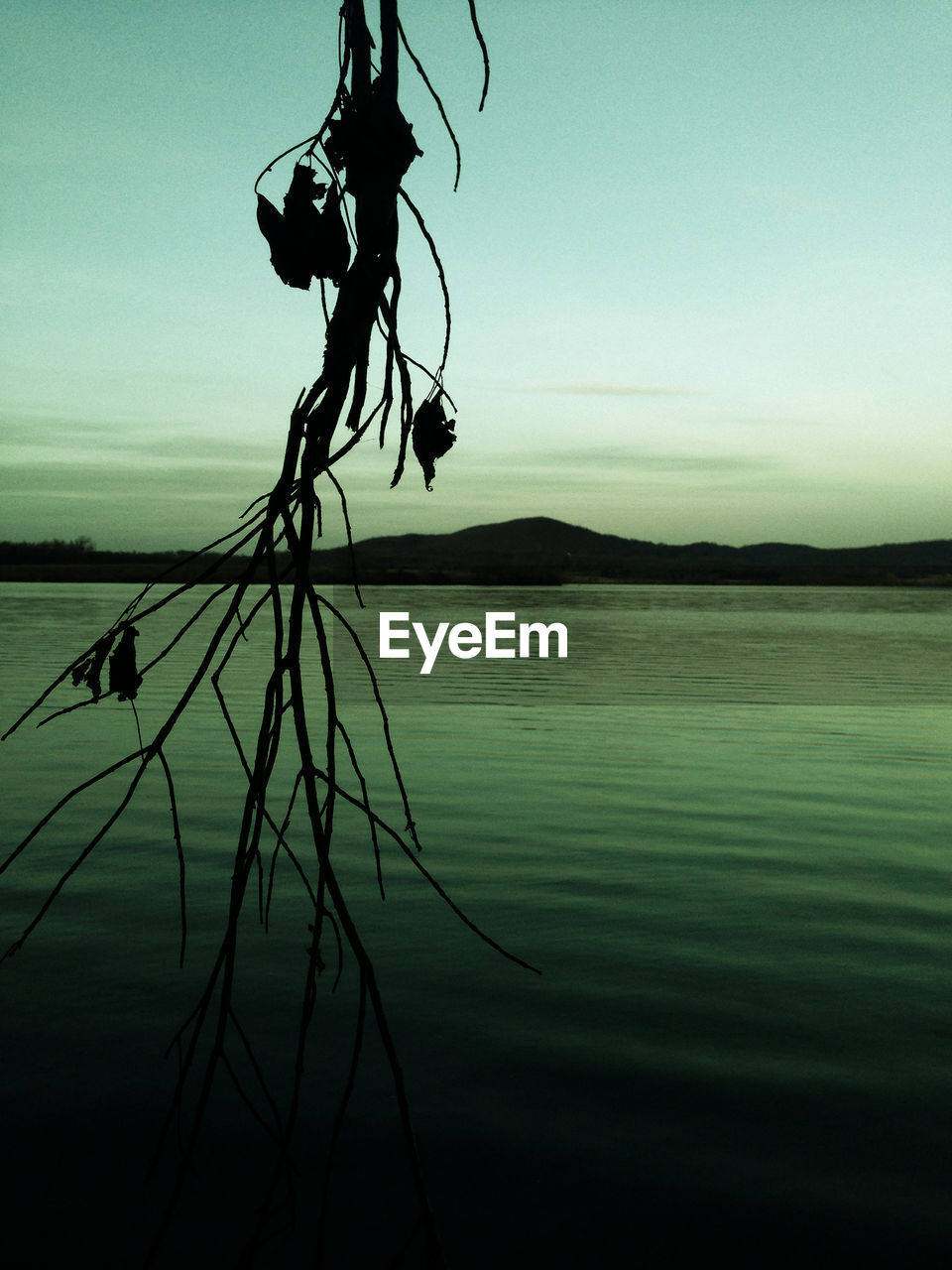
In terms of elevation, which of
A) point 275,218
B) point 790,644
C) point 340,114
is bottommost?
point 790,644

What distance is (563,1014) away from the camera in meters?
4.55

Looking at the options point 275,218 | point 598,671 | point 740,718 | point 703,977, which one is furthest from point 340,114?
point 598,671

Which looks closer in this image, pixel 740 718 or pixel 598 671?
pixel 740 718

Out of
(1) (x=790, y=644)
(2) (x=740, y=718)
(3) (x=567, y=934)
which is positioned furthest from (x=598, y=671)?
(3) (x=567, y=934)

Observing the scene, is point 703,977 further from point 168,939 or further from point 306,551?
point 306,551

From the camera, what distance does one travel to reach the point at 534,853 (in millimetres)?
7266

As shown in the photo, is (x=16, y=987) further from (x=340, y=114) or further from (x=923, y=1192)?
(x=340, y=114)

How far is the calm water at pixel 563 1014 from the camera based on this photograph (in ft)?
10.5

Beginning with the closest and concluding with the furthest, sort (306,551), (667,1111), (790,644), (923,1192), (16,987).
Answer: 1. (306,551)
2. (923,1192)
3. (667,1111)
4. (16,987)
5. (790,644)

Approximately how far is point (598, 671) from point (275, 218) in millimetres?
20110

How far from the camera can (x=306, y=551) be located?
149 centimetres

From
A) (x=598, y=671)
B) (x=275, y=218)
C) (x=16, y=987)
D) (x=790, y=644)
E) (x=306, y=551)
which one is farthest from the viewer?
(x=790, y=644)

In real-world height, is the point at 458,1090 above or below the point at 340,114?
below

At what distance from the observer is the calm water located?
10.5ft
